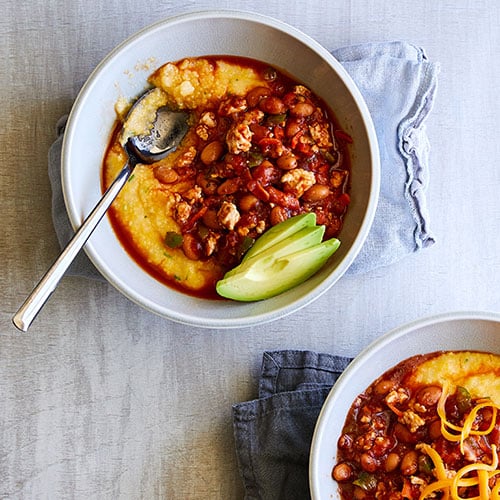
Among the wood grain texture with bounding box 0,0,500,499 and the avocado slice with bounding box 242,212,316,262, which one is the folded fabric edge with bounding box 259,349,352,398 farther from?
the avocado slice with bounding box 242,212,316,262

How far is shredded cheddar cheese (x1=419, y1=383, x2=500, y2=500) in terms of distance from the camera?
9.77ft

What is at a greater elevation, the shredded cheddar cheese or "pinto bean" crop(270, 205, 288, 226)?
"pinto bean" crop(270, 205, 288, 226)

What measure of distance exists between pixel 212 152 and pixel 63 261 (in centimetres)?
71

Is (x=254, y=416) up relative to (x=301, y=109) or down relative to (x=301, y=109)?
down

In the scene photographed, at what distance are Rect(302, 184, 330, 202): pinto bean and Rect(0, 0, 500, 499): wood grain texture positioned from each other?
47 centimetres

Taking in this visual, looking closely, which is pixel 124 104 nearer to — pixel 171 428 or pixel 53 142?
pixel 53 142

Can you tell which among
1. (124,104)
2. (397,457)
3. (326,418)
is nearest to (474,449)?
(397,457)

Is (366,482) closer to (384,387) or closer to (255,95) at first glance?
(384,387)

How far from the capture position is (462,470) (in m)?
2.96

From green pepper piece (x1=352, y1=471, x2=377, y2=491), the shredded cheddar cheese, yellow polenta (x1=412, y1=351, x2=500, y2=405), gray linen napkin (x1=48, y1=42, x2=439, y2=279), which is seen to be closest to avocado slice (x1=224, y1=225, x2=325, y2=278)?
gray linen napkin (x1=48, y1=42, x2=439, y2=279)

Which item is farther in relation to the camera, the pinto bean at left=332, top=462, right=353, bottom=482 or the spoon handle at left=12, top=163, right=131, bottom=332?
the pinto bean at left=332, top=462, right=353, bottom=482

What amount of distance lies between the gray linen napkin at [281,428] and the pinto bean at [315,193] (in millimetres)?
647

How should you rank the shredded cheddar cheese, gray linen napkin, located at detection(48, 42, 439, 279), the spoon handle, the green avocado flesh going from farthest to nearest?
gray linen napkin, located at detection(48, 42, 439, 279), the green avocado flesh, the shredded cheddar cheese, the spoon handle

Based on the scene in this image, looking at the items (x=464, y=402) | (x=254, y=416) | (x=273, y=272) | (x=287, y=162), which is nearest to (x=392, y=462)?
(x=464, y=402)
